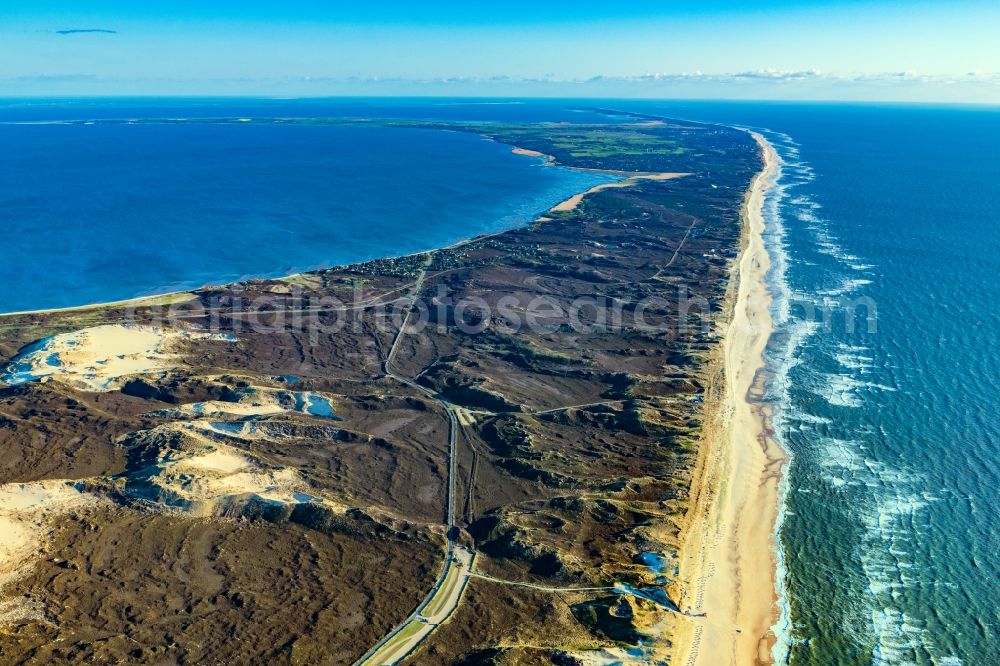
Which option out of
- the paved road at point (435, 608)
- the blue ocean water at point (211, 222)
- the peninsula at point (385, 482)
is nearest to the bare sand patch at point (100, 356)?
the peninsula at point (385, 482)

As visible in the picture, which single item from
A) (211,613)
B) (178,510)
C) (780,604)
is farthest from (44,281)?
(780,604)

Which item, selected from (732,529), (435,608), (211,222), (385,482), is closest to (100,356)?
(385,482)

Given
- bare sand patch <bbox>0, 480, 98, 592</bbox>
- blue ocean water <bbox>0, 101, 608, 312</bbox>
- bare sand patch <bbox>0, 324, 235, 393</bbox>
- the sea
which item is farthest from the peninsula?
blue ocean water <bbox>0, 101, 608, 312</bbox>

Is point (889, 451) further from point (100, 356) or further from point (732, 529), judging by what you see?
point (100, 356)

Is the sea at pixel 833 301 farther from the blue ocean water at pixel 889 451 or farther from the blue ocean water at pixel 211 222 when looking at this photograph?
the blue ocean water at pixel 211 222

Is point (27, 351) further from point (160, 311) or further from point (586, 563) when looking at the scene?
point (586, 563)

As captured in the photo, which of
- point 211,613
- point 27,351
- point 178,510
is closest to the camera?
point 211,613
